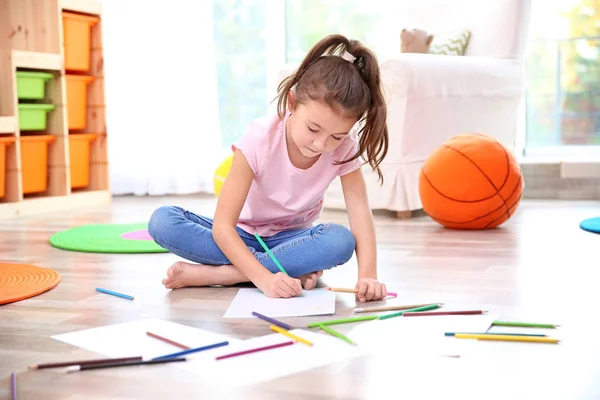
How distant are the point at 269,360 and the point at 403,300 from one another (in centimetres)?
45

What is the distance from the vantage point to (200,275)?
5.36 feet

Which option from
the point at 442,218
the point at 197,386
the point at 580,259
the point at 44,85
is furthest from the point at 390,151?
the point at 197,386

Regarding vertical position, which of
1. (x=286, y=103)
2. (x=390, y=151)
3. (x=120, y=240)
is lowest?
(x=120, y=240)

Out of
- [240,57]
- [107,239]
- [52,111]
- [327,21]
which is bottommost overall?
[107,239]

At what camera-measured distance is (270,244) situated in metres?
1.70

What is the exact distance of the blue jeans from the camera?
159 centimetres

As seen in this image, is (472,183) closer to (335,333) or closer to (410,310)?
(410,310)

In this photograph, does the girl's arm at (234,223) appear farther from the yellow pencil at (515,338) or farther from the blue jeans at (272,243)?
the yellow pencil at (515,338)

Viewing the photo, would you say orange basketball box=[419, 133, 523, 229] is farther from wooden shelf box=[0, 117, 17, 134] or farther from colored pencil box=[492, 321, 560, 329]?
wooden shelf box=[0, 117, 17, 134]

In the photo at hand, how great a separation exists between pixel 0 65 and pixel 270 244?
1.69 m

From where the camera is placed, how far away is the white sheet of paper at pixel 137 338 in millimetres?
1170

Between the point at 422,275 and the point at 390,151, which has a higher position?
the point at 390,151

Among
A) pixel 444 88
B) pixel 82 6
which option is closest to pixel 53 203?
pixel 82 6

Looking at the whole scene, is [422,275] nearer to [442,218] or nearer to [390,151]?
[442,218]
